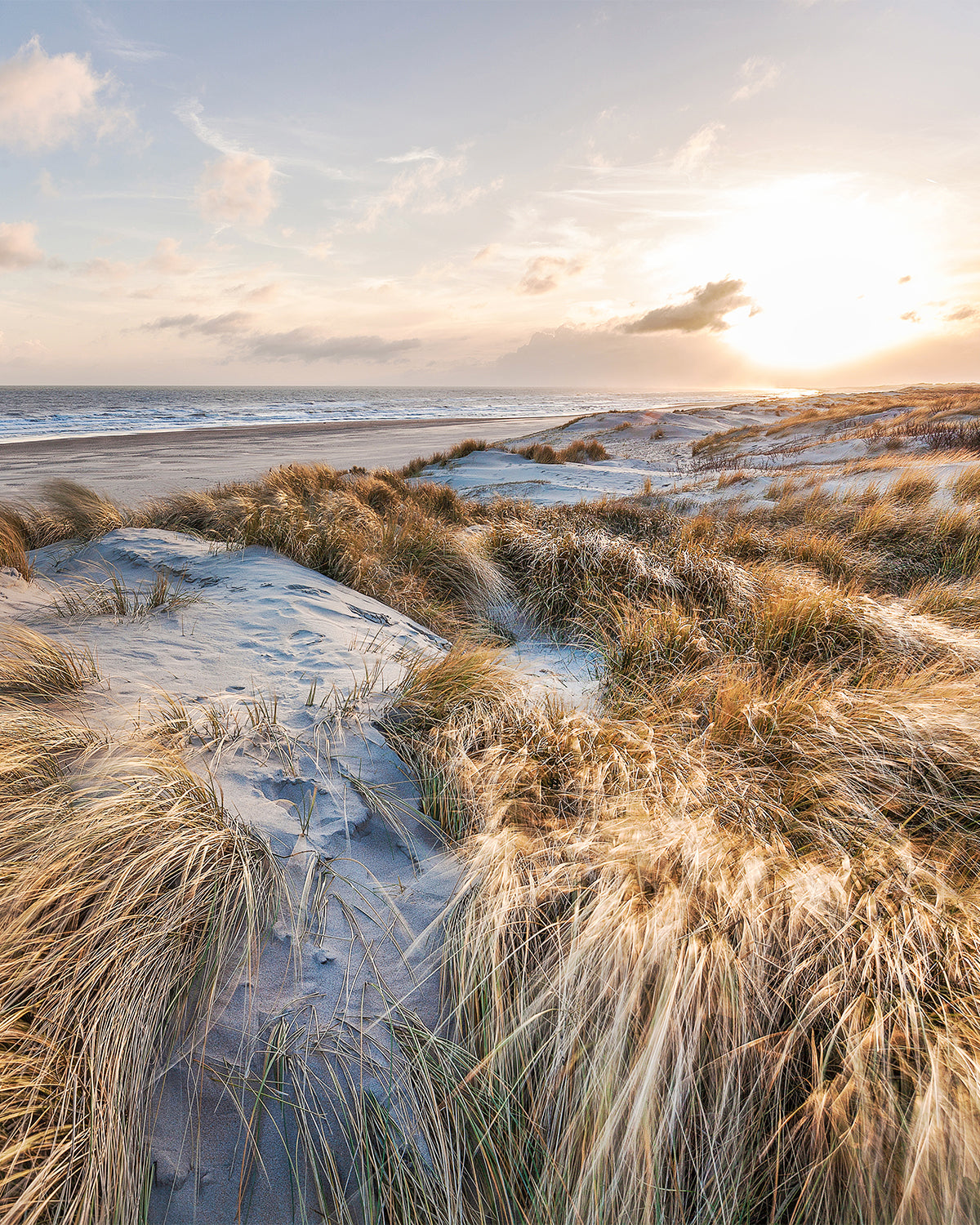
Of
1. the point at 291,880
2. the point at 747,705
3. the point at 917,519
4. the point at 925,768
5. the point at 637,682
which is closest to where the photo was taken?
the point at 291,880

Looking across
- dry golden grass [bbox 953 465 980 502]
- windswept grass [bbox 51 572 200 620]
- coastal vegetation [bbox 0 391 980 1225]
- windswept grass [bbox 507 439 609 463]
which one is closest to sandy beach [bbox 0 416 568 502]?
windswept grass [bbox 507 439 609 463]

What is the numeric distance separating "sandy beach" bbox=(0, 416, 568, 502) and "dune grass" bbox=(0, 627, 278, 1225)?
714 centimetres

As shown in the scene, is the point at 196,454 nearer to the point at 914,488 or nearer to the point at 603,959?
the point at 914,488

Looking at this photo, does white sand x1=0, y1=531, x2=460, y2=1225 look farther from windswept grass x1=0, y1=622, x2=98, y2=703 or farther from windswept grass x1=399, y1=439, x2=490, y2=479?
windswept grass x1=399, y1=439, x2=490, y2=479

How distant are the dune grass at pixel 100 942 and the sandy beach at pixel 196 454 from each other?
7.14 m

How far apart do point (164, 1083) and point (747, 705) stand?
2.12m

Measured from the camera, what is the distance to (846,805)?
1.71 metres

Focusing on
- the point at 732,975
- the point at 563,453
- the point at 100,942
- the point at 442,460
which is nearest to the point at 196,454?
the point at 442,460

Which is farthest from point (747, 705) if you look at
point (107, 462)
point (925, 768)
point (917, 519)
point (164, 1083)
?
point (107, 462)

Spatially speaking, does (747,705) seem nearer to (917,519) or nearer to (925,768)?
(925,768)

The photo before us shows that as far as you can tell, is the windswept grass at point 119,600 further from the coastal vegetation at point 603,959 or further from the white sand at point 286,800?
the coastal vegetation at point 603,959

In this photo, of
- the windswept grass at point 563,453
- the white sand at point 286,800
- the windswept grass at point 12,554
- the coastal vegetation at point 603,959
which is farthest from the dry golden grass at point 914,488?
the windswept grass at point 12,554

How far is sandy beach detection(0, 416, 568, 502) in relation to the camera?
10977mm

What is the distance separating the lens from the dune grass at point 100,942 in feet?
3.23
